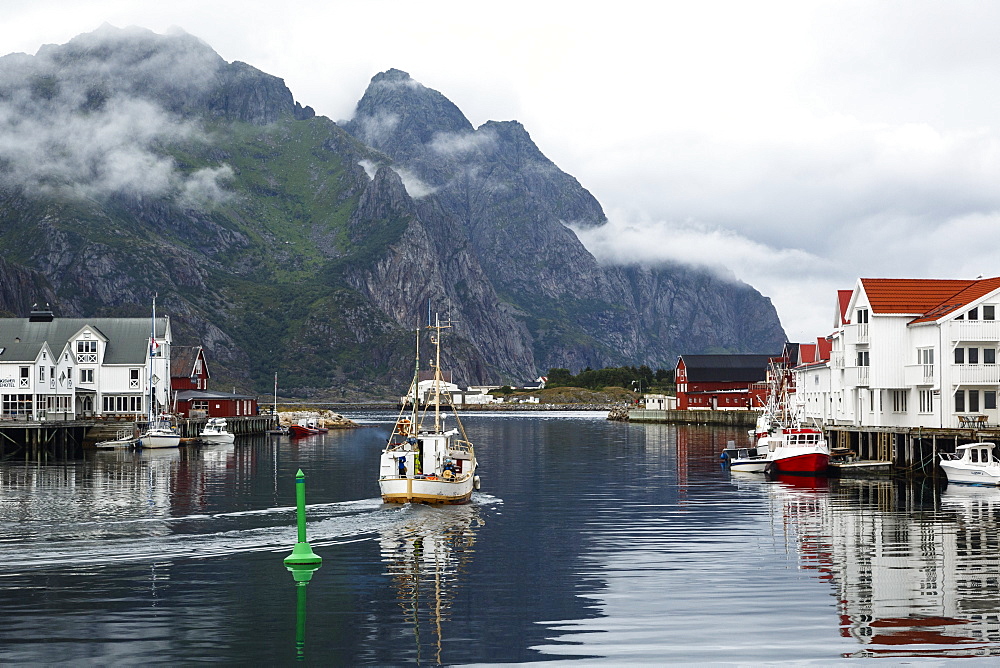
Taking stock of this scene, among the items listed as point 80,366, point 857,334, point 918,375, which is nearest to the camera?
point 918,375

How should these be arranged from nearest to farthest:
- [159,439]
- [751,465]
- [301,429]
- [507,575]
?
[507,575]
[751,465]
[159,439]
[301,429]

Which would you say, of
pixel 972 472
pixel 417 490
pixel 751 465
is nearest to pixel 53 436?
pixel 417 490

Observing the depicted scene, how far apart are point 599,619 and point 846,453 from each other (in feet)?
200

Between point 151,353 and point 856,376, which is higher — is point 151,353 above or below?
above

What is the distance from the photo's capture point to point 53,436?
104062 mm

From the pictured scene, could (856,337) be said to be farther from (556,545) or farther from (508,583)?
(508,583)

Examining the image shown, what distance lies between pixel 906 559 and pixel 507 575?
13106mm

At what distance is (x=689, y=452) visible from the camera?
105 m

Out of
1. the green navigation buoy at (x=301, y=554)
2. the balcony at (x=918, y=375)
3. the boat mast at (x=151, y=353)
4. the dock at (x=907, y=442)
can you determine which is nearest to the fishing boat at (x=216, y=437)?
the boat mast at (x=151, y=353)

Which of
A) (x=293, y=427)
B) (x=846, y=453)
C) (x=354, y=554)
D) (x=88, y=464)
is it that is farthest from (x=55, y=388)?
(x=354, y=554)

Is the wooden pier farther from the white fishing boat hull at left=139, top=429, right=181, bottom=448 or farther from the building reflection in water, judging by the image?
the building reflection in water

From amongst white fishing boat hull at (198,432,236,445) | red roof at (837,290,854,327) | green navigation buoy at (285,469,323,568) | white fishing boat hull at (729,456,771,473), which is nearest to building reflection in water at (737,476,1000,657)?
white fishing boat hull at (729,456,771,473)

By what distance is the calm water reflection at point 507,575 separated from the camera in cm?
2302

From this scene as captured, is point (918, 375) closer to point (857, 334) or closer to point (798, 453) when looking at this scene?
point (857, 334)
